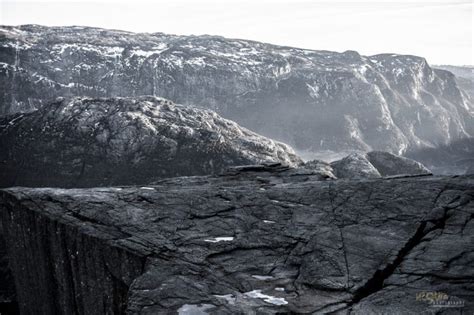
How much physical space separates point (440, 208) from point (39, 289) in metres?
28.1

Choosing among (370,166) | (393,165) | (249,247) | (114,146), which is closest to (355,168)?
(370,166)

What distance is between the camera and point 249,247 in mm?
21312

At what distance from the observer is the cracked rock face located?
54.4ft

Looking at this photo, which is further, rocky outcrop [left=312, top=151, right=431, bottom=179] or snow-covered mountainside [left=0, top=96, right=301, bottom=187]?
snow-covered mountainside [left=0, top=96, right=301, bottom=187]

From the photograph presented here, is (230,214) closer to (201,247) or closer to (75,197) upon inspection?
(201,247)

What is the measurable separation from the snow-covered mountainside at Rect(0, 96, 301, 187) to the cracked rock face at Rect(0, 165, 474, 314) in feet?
226

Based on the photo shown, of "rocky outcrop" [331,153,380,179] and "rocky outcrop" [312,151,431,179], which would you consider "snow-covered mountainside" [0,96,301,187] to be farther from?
"rocky outcrop" [312,151,431,179]

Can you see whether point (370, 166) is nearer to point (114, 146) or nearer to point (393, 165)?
point (393, 165)

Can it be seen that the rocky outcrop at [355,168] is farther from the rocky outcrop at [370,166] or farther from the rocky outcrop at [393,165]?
the rocky outcrop at [393,165]

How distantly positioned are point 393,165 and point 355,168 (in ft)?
77.4

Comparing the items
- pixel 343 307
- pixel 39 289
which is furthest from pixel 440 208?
pixel 39 289

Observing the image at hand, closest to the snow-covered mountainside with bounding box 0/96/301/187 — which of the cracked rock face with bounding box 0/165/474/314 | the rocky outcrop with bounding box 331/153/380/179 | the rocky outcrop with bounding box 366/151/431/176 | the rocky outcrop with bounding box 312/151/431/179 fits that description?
the rocky outcrop with bounding box 331/153/380/179

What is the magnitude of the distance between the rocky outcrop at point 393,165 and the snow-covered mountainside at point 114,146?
21.8m

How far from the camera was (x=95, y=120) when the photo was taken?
107938 millimetres
